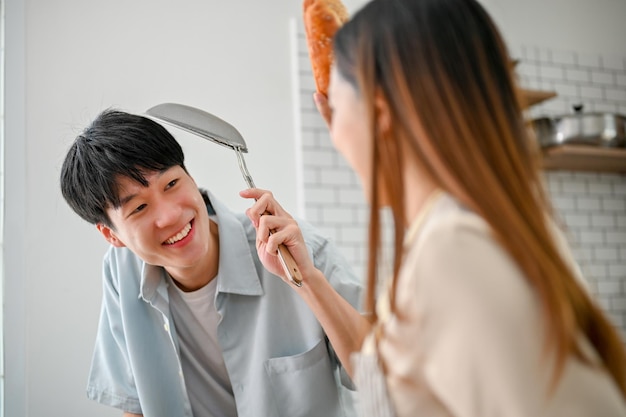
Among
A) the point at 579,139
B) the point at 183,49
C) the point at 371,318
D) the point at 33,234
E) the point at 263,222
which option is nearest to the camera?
the point at 371,318

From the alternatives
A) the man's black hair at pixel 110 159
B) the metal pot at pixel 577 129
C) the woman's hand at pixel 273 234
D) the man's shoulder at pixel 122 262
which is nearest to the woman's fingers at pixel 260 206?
the woman's hand at pixel 273 234

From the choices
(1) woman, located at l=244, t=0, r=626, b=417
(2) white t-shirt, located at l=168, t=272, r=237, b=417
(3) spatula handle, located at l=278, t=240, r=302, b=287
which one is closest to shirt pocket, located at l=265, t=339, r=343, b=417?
(2) white t-shirt, located at l=168, t=272, r=237, b=417

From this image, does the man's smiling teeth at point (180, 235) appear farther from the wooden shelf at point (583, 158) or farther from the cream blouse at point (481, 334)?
the wooden shelf at point (583, 158)

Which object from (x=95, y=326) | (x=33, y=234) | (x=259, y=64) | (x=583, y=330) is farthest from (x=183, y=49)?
(x=583, y=330)

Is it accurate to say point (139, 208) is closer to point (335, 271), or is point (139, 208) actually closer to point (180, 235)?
point (180, 235)

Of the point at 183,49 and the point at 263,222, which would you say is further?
the point at 183,49

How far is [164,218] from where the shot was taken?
4.77ft

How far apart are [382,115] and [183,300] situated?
1108mm

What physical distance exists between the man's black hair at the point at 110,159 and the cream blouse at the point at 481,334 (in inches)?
39.4

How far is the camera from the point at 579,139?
296cm

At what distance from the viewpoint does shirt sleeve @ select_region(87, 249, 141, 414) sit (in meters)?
1.67

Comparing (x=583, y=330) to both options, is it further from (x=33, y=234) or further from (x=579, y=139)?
(x=579, y=139)

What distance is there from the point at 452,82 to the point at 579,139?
8.40ft

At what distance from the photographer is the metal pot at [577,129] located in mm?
2953
